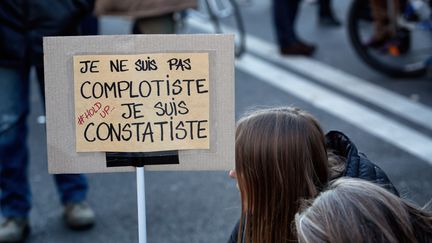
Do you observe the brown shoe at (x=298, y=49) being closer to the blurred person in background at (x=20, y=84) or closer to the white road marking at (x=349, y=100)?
the white road marking at (x=349, y=100)

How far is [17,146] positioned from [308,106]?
2558mm

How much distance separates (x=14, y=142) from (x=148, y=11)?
4.42 feet

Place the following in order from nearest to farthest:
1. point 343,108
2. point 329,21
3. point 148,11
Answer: point 148,11, point 343,108, point 329,21

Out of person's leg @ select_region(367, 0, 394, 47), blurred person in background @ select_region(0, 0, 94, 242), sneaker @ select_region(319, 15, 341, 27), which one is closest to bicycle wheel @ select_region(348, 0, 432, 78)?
person's leg @ select_region(367, 0, 394, 47)

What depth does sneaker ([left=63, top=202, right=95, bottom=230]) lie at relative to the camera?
12.6ft

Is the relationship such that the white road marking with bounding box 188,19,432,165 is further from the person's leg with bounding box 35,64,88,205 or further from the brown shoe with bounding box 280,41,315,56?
the person's leg with bounding box 35,64,88,205

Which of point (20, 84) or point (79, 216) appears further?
point (79, 216)

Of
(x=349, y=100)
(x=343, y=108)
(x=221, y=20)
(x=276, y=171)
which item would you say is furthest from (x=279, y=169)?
(x=221, y=20)

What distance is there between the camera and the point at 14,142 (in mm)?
3719

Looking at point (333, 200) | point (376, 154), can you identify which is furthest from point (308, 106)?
point (333, 200)

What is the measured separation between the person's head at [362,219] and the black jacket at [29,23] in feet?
6.84

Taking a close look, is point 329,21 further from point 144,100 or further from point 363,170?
point 144,100

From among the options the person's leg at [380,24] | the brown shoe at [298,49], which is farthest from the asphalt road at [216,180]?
the brown shoe at [298,49]

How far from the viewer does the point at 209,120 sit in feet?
7.45
